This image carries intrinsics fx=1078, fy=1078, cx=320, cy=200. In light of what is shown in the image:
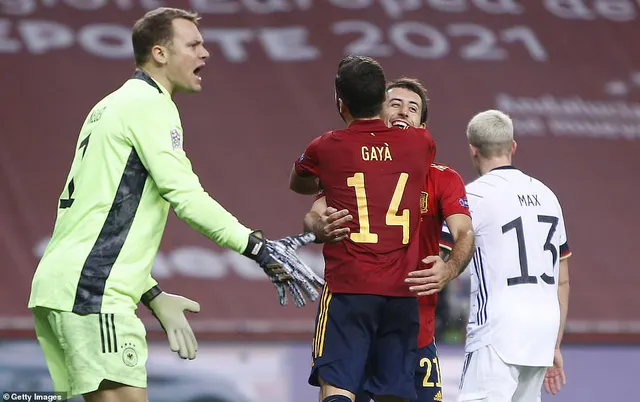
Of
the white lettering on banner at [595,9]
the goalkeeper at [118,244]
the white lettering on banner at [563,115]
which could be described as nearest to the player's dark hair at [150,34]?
the goalkeeper at [118,244]

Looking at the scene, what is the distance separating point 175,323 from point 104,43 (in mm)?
6415

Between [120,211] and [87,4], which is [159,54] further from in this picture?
[87,4]

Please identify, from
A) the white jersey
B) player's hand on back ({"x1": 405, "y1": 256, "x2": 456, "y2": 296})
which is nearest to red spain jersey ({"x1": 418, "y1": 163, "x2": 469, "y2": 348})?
the white jersey

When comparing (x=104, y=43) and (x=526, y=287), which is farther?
(x=104, y=43)

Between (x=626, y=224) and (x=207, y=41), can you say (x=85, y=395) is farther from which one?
(x=626, y=224)

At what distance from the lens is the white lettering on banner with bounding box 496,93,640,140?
1020 centimetres

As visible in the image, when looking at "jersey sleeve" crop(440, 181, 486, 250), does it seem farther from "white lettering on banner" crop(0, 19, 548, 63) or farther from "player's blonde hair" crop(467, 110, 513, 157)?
"white lettering on banner" crop(0, 19, 548, 63)

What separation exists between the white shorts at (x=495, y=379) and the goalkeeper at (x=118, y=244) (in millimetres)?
1394

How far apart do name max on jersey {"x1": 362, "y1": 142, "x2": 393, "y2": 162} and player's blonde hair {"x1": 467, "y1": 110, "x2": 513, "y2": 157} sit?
1075mm

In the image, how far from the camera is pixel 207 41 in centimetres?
1008

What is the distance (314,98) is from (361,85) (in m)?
5.81

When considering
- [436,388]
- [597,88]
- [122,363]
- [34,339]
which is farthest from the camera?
[597,88]

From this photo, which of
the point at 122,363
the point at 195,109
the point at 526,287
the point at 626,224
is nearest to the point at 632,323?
the point at 626,224

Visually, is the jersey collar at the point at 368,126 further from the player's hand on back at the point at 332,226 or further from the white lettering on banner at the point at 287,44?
the white lettering on banner at the point at 287,44
